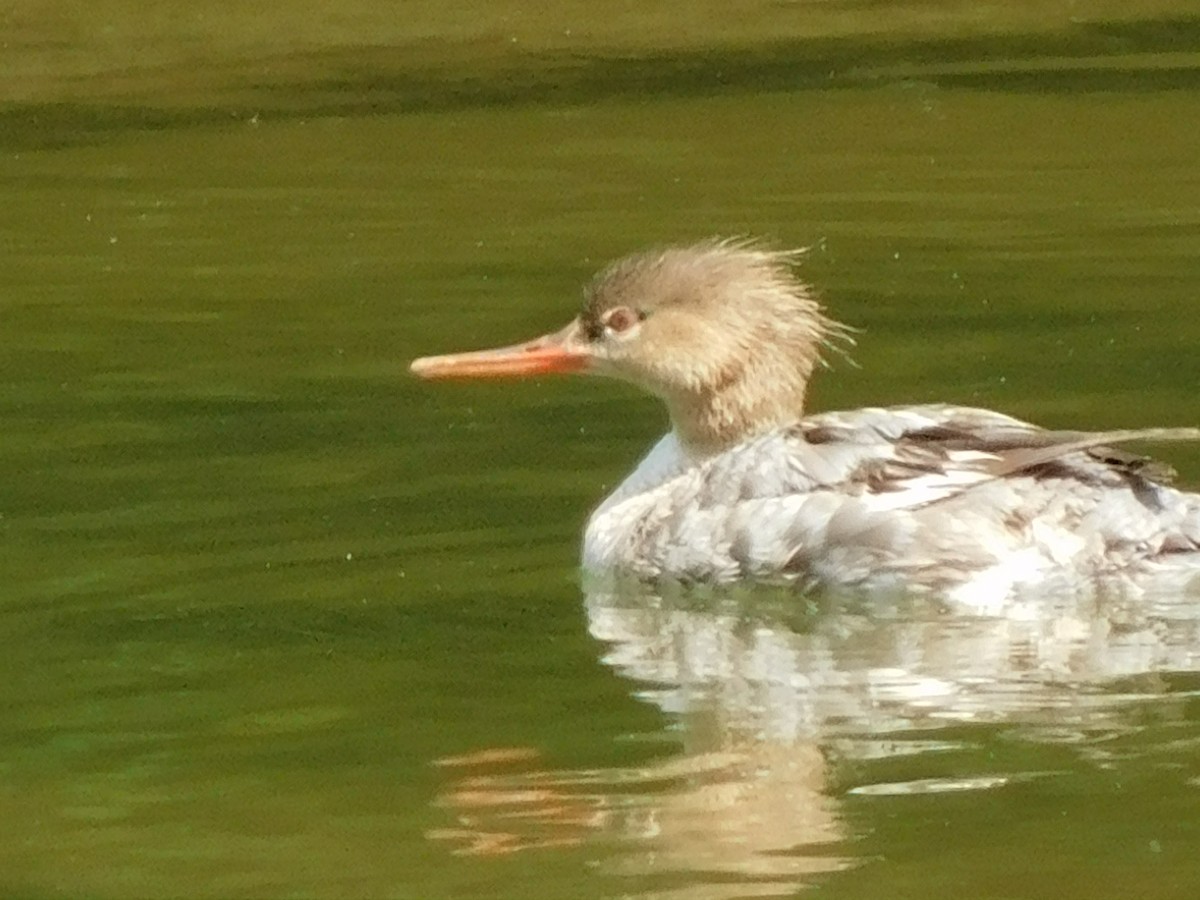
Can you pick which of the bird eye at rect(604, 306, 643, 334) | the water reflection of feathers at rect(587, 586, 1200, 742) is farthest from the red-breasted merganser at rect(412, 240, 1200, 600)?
the water reflection of feathers at rect(587, 586, 1200, 742)

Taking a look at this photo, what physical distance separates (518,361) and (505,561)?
2.60ft

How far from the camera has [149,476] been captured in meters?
10.2

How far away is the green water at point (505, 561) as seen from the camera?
668 centimetres

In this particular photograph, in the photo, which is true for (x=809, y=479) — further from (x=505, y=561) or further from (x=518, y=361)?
(x=518, y=361)

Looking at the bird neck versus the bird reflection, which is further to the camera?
the bird neck

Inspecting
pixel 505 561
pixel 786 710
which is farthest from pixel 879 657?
pixel 505 561

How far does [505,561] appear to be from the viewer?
9125 mm

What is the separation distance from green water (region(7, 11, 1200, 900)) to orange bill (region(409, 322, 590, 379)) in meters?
0.39

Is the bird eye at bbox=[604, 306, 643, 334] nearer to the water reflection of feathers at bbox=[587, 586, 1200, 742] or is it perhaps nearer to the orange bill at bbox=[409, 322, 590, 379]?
the orange bill at bbox=[409, 322, 590, 379]

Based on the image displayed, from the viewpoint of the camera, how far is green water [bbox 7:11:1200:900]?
6680mm

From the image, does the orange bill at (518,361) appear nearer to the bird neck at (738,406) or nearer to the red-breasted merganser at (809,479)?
the red-breasted merganser at (809,479)

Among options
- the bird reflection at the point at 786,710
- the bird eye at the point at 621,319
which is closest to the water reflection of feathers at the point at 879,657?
the bird reflection at the point at 786,710

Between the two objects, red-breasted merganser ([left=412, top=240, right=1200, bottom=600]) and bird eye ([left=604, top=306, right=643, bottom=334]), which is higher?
bird eye ([left=604, top=306, right=643, bottom=334])

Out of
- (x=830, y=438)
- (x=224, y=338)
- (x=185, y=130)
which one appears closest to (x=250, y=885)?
(x=830, y=438)
